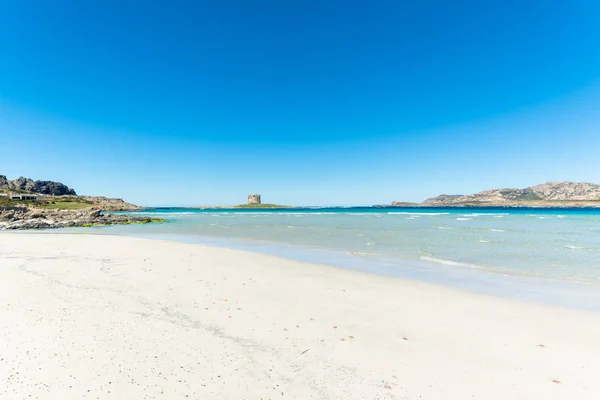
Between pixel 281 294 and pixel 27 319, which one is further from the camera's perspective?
pixel 281 294

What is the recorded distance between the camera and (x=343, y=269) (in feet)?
38.8

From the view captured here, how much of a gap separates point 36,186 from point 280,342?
570 ft

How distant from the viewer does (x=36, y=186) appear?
131375 millimetres

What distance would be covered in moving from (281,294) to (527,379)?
5439mm

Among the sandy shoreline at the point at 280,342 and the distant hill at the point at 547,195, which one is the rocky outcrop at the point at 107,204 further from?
the distant hill at the point at 547,195

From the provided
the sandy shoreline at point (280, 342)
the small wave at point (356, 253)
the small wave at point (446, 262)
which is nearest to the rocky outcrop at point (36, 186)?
the small wave at point (356, 253)

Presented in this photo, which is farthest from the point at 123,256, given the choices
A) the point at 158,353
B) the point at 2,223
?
the point at 2,223

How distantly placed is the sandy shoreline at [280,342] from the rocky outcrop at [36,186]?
151 meters

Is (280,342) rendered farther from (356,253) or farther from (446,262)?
(356,253)

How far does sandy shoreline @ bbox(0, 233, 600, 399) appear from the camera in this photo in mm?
3865

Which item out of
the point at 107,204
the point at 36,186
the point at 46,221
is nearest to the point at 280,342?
the point at 46,221

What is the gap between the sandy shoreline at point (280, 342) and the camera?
3865 mm

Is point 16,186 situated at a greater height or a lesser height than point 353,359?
greater

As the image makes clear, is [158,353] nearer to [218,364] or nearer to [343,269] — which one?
[218,364]
